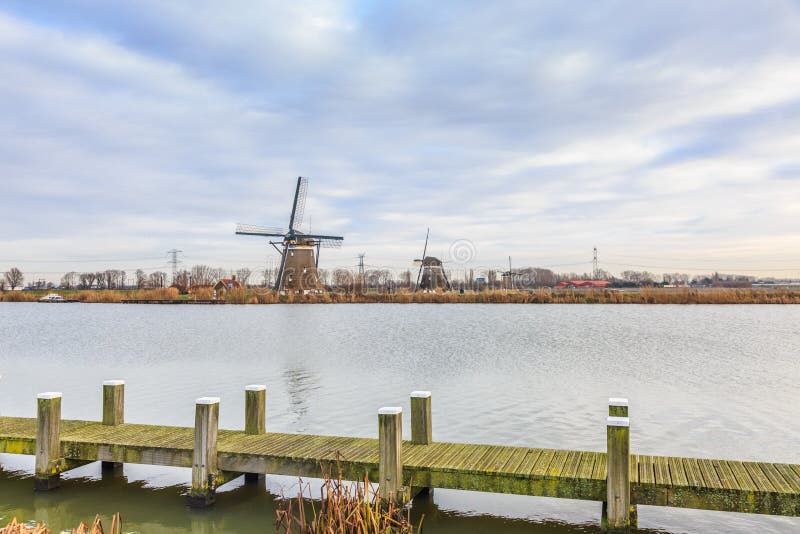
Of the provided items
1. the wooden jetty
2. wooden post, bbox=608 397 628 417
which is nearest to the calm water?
the wooden jetty

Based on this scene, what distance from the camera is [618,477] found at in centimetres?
681

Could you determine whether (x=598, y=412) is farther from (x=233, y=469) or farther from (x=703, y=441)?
(x=233, y=469)

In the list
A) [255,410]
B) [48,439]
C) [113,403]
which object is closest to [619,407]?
[255,410]

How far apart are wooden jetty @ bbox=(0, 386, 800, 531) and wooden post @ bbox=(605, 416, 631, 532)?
0.01 metres

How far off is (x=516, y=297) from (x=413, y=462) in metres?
61.2

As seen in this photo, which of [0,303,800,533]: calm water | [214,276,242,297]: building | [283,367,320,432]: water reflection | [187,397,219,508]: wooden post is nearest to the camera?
[187,397,219,508]: wooden post

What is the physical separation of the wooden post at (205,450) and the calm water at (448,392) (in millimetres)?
366

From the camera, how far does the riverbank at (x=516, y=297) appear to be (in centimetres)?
6144

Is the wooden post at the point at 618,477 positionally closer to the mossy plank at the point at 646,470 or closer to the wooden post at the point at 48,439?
the mossy plank at the point at 646,470

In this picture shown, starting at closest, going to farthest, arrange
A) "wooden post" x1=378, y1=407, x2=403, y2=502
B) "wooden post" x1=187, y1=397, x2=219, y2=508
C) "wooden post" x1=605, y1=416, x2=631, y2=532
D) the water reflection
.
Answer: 1. "wooden post" x1=605, y1=416, x2=631, y2=532
2. "wooden post" x1=378, y1=407, x2=403, y2=502
3. "wooden post" x1=187, y1=397, x2=219, y2=508
4. the water reflection

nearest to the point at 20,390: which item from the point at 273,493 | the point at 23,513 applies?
the point at 23,513

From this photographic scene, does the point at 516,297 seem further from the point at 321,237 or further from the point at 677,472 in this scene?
the point at 677,472

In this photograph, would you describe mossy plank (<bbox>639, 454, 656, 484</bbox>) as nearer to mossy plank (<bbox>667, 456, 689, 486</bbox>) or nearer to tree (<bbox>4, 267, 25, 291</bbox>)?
mossy plank (<bbox>667, 456, 689, 486</bbox>)

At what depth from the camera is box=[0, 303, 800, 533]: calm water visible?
8.67m
